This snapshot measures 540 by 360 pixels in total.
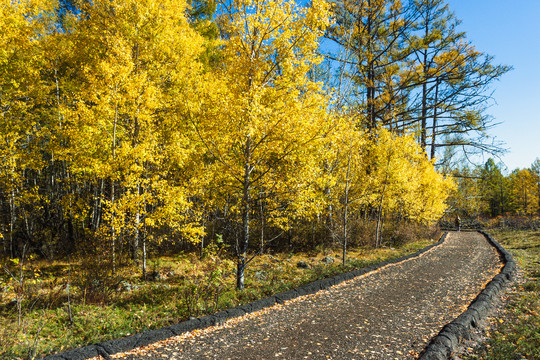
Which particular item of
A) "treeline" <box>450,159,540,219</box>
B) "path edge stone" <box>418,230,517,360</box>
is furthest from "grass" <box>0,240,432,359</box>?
"treeline" <box>450,159,540,219</box>

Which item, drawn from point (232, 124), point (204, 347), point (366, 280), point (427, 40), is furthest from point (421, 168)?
point (204, 347)

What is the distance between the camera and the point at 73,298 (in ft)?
21.6

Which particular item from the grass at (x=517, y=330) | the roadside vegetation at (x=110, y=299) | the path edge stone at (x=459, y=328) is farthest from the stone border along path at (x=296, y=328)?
the roadside vegetation at (x=110, y=299)

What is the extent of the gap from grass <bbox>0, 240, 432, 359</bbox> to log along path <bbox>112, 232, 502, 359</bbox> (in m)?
0.74

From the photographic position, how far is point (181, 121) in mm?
9438

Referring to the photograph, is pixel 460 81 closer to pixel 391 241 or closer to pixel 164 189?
pixel 391 241

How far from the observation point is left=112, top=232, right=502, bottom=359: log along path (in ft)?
12.3

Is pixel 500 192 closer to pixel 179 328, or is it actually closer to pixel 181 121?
pixel 181 121

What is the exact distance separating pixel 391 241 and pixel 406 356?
11.9m

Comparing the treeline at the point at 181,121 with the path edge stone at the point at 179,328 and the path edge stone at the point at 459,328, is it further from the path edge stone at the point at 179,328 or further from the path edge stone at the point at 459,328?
the path edge stone at the point at 459,328

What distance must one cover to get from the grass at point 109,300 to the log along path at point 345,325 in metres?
0.74

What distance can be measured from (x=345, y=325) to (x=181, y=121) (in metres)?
7.65

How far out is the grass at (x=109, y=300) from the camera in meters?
4.50

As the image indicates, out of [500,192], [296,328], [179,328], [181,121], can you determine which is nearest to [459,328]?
[296,328]
